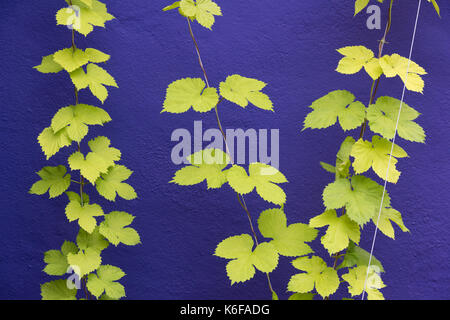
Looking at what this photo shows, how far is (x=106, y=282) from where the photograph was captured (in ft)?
4.25

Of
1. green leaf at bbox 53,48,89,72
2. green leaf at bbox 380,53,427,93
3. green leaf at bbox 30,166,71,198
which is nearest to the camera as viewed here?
green leaf at bbox 380,53,427,93

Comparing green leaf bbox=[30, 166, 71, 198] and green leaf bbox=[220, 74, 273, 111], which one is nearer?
green leaf bbox=[220, 74, 273, 111]

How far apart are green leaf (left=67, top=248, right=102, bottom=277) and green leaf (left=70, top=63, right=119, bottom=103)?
504mm

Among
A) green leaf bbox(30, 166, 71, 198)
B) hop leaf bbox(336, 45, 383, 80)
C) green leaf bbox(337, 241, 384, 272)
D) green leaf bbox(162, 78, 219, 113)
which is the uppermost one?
hop leaf bbox(336, 45, 383, 80)

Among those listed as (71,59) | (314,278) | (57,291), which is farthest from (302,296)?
(71,59)

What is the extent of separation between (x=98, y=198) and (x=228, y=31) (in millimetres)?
817

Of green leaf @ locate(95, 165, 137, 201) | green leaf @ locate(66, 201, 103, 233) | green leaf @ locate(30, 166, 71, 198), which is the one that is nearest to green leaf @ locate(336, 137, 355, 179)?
green leaf @ locate(95, 165, 137, 201)

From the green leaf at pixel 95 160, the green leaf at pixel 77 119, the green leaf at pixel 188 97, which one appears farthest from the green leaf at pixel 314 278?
the green leaf at pixel 77 119

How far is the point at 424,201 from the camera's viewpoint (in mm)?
1489

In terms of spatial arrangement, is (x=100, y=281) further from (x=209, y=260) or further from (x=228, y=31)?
(x=228, y=31)

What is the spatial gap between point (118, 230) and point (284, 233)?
0.56 meters

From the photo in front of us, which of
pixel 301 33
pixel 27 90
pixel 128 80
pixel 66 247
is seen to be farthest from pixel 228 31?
pixel 66 247

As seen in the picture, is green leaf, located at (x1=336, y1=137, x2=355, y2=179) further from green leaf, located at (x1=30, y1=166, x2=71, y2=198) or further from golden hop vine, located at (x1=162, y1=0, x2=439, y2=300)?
green leaf, located at (x1=30, y1=166, x2=71, y2=198)

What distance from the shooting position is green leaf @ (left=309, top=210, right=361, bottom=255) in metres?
1.14
